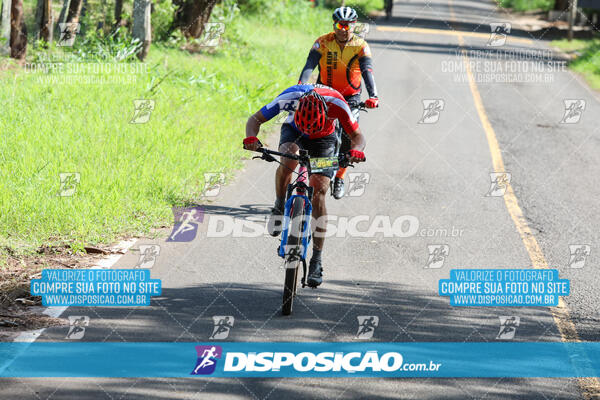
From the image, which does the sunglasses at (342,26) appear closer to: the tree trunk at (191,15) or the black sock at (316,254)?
the black sock at (316,254)

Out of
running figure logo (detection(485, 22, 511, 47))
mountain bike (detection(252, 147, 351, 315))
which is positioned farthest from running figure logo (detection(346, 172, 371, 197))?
running figure logo (detection(485, 22, 511, 47))

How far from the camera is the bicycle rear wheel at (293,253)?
251 inches

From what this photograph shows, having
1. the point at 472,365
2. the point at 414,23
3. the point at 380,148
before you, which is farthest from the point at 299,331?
the point at 414,23

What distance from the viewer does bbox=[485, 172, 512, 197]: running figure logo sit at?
11.4 metres

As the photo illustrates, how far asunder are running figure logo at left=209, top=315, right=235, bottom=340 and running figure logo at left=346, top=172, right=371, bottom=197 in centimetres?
488

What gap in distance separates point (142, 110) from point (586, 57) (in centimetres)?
2212

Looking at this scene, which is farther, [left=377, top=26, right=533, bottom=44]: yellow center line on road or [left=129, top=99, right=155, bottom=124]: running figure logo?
[left=377, top=26, right=533, bottom=44]: yellow center line on road

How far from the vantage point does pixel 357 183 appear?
11586 mm

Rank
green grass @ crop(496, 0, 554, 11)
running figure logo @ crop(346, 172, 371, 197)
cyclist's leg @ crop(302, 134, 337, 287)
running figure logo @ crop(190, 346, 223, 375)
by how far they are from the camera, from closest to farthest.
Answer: running figure logo @ crop(190, 346, 223, 375), cyclist's leg @ crop(302, 134, 337, 287), running figure logo @ crop(346, 172, 371, 197), green grass @ crop(496, 0, 554, 11)

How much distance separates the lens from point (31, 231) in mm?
8117

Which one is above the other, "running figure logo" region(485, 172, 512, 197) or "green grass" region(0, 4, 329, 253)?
"green grass" region(0, 4, 329, 253)

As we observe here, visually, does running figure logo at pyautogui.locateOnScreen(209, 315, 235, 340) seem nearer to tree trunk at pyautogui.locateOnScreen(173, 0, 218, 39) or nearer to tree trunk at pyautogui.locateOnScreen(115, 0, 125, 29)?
tree trunk at pyautogui.locateOnScreen(115, 0, 125, 29)

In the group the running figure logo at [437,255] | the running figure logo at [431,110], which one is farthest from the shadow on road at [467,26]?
the running figure logo at [437,255]

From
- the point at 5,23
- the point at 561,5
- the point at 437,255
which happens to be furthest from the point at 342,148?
the point at 561,5
